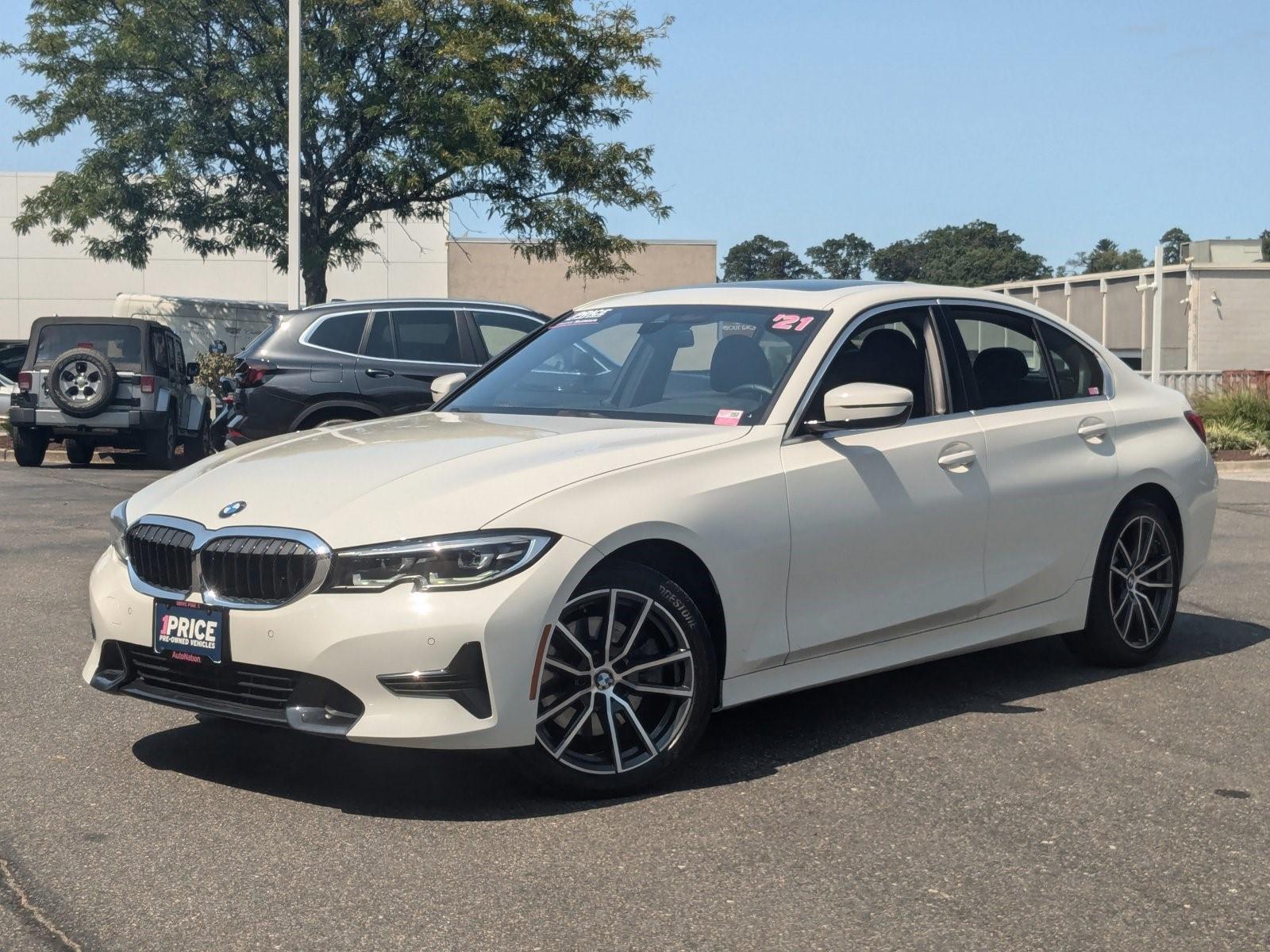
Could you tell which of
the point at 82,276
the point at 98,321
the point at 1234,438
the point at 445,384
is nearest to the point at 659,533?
the point at 445,384

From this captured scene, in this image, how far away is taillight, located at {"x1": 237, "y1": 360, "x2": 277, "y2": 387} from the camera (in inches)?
515

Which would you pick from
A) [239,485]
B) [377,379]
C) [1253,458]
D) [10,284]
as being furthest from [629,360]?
[10,284]

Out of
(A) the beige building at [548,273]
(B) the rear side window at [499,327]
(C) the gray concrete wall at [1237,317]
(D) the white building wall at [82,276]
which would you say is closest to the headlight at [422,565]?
(B) the rear side window at [499,327]

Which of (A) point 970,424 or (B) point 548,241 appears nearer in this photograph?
(A) point 970,424

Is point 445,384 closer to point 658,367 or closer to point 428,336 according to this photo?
point 658,367

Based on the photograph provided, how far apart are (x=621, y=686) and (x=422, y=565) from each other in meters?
0.76

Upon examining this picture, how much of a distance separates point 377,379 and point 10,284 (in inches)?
1509

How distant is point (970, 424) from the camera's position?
20.3 ft

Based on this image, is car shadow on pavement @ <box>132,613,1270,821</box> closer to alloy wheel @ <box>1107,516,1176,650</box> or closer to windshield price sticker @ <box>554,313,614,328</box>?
alloy wheel @ <box>1107,516,1176,650</box>

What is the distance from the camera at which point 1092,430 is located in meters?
6.71

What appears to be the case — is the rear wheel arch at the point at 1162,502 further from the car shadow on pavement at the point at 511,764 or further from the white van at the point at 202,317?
the white van at the point at 202,317

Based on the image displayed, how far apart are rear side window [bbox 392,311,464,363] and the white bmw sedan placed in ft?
23.1

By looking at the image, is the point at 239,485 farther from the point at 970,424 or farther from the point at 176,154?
the point at 176,154

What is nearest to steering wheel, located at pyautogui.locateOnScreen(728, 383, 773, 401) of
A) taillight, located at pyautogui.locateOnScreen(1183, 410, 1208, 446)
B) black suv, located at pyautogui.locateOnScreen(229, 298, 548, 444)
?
taillight, located at pyautogui.locateOnScreen(1183, 410, 1208, 446)
